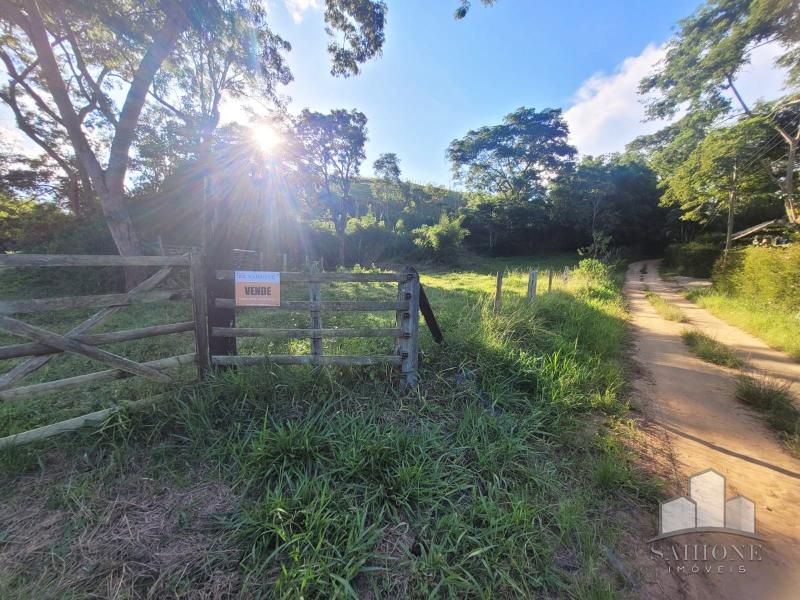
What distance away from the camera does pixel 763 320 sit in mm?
6809

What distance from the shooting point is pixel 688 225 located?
1180 inches

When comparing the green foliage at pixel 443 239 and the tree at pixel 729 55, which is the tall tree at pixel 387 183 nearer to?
the green foliage at pixel 443 239

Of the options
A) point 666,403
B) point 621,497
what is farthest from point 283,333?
point 666,403

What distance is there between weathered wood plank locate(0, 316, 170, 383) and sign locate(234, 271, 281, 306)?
38.8 inches

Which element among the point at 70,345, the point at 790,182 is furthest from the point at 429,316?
the point at 790,182

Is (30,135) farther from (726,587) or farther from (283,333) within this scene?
(726,587)

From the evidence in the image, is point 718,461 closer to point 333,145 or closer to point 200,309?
point 200,309

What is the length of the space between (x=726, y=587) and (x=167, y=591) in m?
3.13

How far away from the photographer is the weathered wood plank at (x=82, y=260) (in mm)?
2233

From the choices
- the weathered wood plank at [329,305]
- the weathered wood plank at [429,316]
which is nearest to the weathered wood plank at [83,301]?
the weathered wood plank at [329,305]

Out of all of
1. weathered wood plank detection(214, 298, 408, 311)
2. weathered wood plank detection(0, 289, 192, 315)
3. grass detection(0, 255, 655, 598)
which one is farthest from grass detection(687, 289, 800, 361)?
weathered wood plank detection(0, 289, 192, 315)

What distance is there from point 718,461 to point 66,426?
5761mm

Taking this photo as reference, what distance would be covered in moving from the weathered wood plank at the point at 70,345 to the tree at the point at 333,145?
2012cm

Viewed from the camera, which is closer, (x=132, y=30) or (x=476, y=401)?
(x=476, y=401)
